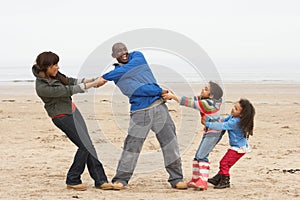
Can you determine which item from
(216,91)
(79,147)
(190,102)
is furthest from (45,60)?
(216,91)

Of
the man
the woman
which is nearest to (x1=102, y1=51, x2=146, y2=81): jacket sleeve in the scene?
the man

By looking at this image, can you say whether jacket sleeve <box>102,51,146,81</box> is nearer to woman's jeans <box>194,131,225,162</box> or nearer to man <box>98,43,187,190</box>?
man <box>98,43,187,190</box>

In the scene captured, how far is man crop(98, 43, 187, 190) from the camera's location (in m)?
6.71

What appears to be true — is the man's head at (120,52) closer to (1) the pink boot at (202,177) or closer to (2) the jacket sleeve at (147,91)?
(2) the jacket sleeve at (147,91)

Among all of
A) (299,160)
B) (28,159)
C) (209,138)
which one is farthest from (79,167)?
(299,160)

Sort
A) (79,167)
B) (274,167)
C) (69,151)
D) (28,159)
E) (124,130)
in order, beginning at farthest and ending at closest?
1. (124,130)
2. (69,151)
3. (28,159)
4. (274,167)
5. (79,167)

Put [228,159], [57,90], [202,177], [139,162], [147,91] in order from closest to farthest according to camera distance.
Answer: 1. [57,90]
2. [147,91]
3. [202,177]
4. [228,159]
5. [139,162]

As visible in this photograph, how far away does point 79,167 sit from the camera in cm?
682

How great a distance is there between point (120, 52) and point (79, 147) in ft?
4.21

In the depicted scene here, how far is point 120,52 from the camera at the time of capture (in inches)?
264

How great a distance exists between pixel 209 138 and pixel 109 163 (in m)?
2.28

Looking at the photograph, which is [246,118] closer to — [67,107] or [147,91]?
[147,91]

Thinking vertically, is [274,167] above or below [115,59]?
below

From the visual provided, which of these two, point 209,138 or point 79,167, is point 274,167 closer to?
point 209,138
